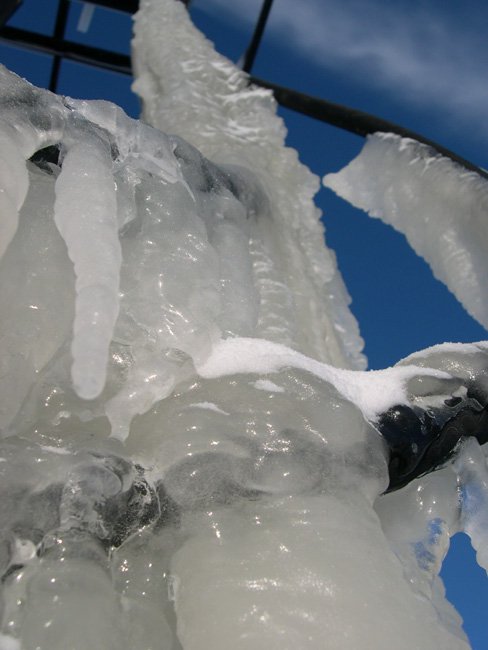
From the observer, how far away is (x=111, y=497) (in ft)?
2.27

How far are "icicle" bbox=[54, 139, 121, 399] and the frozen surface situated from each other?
127 centimetres

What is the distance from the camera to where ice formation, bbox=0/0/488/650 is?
2.09 ft

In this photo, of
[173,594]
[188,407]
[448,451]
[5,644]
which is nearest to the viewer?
[5,644]

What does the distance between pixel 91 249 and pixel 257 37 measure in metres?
2.99

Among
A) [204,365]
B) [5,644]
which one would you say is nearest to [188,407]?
[204,365]

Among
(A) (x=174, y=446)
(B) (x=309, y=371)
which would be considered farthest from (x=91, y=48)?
(A) (x=174, y=446)

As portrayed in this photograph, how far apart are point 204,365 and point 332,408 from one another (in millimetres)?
159

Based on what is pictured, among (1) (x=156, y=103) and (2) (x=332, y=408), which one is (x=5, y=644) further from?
(1) (x=156, y=103)

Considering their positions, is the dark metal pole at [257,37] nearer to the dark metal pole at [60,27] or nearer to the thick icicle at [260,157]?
the thick icicle at [260,157]

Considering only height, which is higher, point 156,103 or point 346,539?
point 346,539

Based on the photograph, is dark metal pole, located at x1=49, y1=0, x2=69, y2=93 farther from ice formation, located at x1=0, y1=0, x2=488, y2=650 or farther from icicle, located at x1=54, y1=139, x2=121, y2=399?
icicle, located at x1=54, y1=139, x2=121, y2=399

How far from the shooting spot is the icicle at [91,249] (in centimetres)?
64

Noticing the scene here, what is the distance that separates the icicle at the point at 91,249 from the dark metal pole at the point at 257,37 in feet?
8.65

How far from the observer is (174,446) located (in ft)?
2.50
